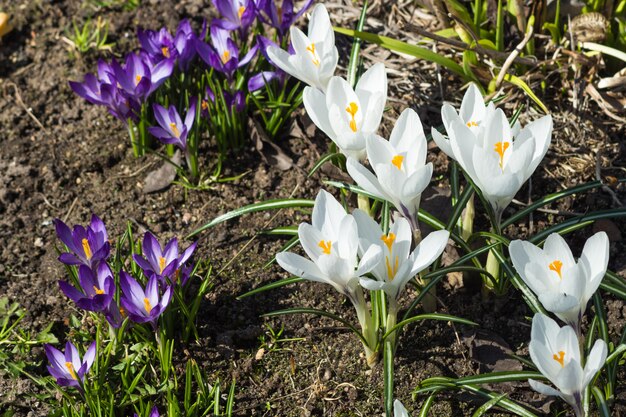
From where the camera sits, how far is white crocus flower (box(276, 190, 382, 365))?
2.00 meters

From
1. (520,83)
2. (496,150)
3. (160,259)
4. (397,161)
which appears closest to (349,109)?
(397,161)

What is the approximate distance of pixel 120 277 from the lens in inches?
91.7

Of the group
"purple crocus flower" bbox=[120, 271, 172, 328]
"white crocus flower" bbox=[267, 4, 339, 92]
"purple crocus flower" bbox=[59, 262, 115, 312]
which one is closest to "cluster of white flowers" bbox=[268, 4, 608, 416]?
"white crocus flower" bbox=[267, 4, 339, 92]

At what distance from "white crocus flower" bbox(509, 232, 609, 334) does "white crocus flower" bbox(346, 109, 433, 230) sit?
0.30 meters

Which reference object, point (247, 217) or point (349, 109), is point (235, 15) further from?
point (349, 109)

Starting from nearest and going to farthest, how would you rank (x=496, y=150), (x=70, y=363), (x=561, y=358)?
(x=561, y=358)
(x=496, y=150)
(x=70, y=363)

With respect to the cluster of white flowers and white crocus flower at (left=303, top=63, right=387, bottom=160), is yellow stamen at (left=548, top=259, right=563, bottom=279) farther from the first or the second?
white crocus flower at (left=303, top=63, right=387, bottom=160)

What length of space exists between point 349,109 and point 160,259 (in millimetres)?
719

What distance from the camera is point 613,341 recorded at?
7.98 feet

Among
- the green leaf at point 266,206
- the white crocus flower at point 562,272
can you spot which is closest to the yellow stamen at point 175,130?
the green leaf at point 266,206

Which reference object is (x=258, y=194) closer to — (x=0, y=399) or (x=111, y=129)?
(x=111, y=129)

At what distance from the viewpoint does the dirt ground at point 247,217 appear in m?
2.43

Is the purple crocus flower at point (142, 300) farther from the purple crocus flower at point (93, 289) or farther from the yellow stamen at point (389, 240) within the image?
the yellow stamen at point (389, 240)

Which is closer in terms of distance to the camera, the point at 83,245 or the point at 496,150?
the point at 496,150
